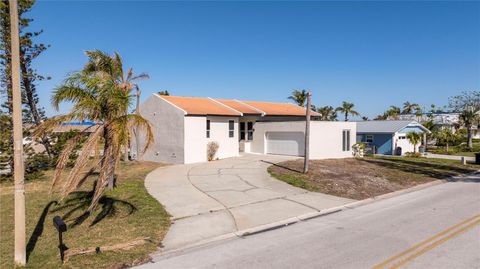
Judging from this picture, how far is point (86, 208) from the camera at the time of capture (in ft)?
33.8

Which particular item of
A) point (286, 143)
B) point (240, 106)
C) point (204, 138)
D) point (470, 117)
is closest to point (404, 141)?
point (470, 117)

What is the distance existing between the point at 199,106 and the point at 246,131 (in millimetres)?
5145

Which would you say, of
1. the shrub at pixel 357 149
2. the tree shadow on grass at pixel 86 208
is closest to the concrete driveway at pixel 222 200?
the tree shadow on grass at pixel 86 208

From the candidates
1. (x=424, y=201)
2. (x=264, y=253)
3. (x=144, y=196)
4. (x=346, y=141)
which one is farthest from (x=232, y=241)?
(x=346, y=141)

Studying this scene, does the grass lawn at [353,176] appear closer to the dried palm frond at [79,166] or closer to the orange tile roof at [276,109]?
the orange tile roof at [276,109]

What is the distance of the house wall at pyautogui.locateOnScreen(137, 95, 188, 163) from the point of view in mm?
21078

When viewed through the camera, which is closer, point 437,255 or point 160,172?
point 437,255

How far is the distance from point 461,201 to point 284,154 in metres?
13.8

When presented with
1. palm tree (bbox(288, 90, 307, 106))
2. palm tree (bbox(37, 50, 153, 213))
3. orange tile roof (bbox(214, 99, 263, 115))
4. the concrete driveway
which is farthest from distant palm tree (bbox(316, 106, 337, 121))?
palm tree (bbox(37, 50, 153, 213))

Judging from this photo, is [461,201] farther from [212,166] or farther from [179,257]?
[212,166]

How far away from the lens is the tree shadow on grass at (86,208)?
30.5 ft

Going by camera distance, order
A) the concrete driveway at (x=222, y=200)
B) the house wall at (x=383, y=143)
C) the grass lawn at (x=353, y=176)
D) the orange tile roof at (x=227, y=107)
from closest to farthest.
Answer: the concrete driveway at (x=222, y=200) → the grass lawn at (x=353, y=176) → the orange tile roof at (x=227, y=107) → the house wall at (x=383, y=143)

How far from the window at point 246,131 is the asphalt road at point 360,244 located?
16.7m

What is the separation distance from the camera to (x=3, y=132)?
1592 centimetres
